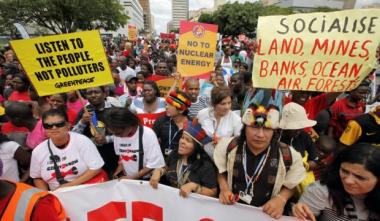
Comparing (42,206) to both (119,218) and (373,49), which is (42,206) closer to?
(119,218)

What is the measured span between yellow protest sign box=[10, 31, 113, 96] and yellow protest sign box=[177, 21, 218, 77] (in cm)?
239

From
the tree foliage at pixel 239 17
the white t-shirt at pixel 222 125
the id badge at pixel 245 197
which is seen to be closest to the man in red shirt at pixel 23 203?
the id badge at pixel 245 197

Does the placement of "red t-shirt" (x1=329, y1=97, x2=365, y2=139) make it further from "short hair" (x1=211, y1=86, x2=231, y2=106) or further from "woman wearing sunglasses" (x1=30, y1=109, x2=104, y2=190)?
"woman wearing sunglasses" (x1=30, y1=109, x2=104, y2=190)

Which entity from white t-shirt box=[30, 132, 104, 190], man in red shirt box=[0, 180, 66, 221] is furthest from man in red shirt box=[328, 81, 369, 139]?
man in red shirt box=[0, 180, 66, 221]

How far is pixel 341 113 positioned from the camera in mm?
4312

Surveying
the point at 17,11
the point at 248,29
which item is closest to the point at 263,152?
the point at 17,11

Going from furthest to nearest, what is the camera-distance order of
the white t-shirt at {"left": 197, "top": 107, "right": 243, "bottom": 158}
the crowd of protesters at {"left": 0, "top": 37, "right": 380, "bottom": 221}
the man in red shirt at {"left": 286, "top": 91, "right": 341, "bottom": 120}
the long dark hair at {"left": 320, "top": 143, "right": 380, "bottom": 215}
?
the man in red shirt at {"left": 286, "top": 91, "right": 341, "bottom": 120}, the white t-shirt at {"left": 197, "top": 107, "right": 243, "bottom": 158}, the crowd of protesters at {"left": 0, "top": 37, "right": 380, "bottom": 221}, the long dark hair at {"left": 320, "top": 143, "right": 380, "bottom": 215}

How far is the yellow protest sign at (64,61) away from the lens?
321 centimetres

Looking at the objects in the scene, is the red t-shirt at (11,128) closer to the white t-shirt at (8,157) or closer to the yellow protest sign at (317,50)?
the white t-shirt at (8,157)

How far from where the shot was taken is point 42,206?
1.65 metres

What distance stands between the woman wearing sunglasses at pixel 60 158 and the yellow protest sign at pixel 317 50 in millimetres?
1770

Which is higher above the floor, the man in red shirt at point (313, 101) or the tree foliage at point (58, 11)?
the tree foliage at point (58, 11)

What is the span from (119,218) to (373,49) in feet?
8.86

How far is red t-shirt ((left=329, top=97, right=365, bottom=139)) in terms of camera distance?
4.30 meters
